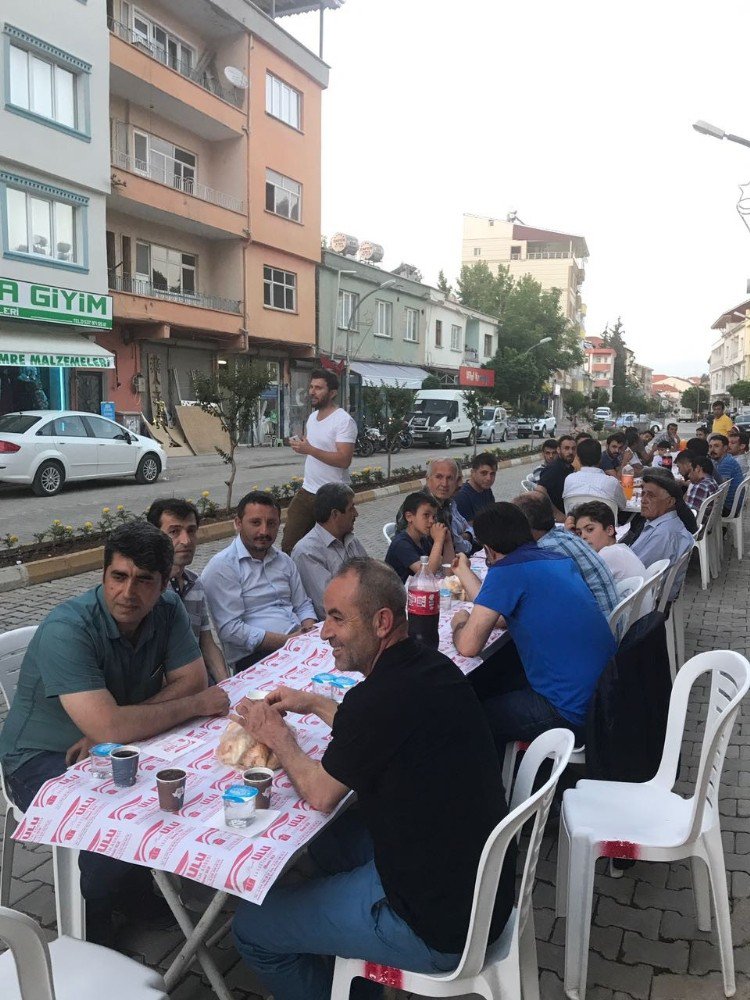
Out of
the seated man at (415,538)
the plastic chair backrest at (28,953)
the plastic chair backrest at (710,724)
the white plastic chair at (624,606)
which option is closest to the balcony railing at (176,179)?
the seated man at (415,538)

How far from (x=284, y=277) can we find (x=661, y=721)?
2699 centimetres

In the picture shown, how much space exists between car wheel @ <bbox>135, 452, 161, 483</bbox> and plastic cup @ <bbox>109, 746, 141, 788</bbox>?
14704 millimetres

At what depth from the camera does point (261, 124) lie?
26.3m

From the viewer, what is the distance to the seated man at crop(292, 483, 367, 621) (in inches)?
192

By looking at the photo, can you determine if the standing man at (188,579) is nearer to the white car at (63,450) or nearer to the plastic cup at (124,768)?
the plastic cup at (124,768)

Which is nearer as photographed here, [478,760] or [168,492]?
[478,760]

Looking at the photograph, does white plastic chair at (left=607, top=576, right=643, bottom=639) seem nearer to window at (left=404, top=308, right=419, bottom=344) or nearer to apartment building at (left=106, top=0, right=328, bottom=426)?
apartment building at (left=106, top=0, right=328, bottom=426)

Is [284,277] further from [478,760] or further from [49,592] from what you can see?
[478,760]

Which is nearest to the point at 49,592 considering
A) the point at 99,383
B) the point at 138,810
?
the point at 138,810

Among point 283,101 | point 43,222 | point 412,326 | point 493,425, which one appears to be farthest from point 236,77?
point 493,425

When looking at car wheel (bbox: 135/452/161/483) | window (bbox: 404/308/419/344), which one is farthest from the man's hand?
window (bbox: 404/308/419/344)

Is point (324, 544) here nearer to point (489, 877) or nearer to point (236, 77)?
point (489, 877)

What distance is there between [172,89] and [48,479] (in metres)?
13.9

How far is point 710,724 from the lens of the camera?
293 centimetres
